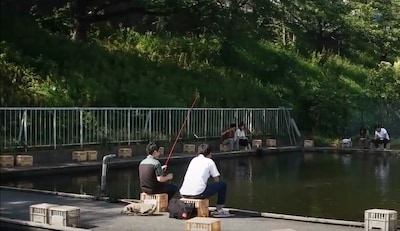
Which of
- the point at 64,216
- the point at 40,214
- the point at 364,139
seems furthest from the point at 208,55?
the point at 64,216

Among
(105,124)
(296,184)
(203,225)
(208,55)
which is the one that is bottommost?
(296,184)

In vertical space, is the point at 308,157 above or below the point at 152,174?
below

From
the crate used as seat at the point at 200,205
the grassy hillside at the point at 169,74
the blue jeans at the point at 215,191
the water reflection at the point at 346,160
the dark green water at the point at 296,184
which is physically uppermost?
the grassy hillside at the point at 169,74

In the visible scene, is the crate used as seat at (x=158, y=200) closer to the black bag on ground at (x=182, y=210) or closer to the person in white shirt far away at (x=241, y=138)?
the black bag on ground at (x=182, y=210)

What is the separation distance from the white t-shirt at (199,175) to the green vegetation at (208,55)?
12289 millimetres

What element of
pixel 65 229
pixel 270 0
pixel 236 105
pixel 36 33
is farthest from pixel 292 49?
pixel 65 229

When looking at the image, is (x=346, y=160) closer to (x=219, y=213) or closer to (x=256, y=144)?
(x=256, y=144)

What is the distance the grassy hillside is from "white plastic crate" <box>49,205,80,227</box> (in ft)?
37.3

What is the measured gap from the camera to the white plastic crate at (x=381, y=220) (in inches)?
413

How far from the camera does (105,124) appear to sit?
79.2 ft

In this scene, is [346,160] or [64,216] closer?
[64,216]

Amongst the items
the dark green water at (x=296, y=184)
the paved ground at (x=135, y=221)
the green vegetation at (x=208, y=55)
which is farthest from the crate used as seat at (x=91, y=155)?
the paved ground at (x=135, y=221)

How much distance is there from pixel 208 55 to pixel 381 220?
2646 cm

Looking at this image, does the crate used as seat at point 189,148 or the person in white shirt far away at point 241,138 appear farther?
the person in white shirt far away at point 241,138
